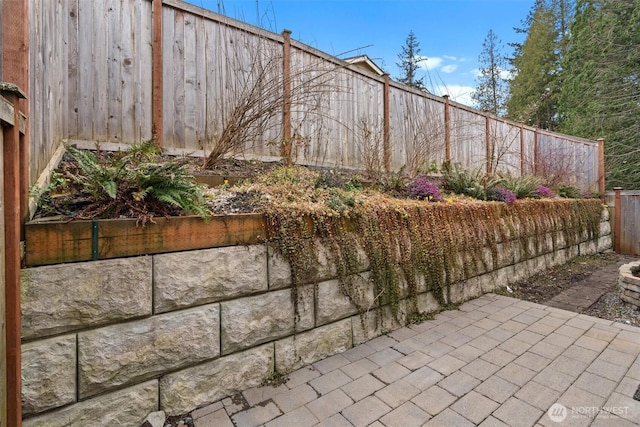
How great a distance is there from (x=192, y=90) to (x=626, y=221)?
366 inches

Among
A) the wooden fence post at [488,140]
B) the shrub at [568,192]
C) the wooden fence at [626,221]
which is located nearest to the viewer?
the wooden fence post at [488,140]

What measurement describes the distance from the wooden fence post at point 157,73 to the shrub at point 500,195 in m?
4.26

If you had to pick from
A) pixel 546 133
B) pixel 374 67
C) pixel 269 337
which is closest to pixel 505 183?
pixel 546 133

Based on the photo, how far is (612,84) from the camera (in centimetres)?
1054

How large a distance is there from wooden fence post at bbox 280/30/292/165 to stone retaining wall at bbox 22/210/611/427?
1.75 metres

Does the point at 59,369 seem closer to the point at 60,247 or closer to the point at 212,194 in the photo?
the point at 60,247

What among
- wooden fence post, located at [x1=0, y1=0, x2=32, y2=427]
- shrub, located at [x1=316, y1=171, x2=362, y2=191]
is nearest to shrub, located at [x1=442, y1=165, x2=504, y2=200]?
shrub, located at [x1=316, y1=171, x2=362, y2=191]

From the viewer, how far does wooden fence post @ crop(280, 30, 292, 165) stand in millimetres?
3381

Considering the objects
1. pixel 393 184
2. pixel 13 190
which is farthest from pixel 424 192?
pixel 13 190

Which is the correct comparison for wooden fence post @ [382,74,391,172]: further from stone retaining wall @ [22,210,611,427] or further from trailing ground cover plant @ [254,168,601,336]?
stone retaining wall @ [22,210,611,427]

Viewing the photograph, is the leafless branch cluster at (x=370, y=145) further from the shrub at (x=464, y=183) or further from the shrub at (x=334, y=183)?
the shrub at (x=464, y=183)

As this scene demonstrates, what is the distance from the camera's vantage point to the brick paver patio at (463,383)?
1673mm

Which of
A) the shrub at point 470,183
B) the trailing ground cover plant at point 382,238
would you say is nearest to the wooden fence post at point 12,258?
the trailing ground cover plant at point 382,238

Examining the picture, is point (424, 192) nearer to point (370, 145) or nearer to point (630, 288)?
point (370, 145)
